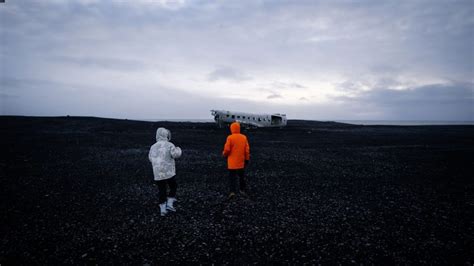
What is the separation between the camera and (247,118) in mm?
52719

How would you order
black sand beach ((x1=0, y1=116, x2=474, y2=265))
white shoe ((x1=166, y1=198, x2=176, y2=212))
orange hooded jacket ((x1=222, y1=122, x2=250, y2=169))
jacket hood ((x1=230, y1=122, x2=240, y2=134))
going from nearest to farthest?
black sand beach ((x1=0, y1=116, x2=474, y2=265)) < white shoe ((x1=166, y1=198, x2=176, y2=212)) < orange hooded jacket ((x1=222, y1=122, x2=250, y2=169)) < jacket hood ((x1=230, y1=122, x2=240, y2=134))

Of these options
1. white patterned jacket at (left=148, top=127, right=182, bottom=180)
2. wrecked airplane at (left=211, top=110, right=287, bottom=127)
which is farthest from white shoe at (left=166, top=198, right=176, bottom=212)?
wrecked airplane at (left=211, top=110, right=287, bottom=127)

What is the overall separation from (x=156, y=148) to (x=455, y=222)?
34.2 ft

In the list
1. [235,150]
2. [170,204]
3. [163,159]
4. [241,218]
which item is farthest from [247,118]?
[163,159]

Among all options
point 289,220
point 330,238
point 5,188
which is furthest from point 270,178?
point 5,188

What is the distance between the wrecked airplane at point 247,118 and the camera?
51.9 m

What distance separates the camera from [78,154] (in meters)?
20.6

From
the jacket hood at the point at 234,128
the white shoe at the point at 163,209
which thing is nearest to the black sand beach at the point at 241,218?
the white shoe at the point at 163,209

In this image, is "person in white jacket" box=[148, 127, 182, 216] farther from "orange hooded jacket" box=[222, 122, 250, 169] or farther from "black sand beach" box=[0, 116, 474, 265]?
"orange hooded jacket" box=[222, 122, 250, 169]

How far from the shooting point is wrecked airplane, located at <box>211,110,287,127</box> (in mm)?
51938

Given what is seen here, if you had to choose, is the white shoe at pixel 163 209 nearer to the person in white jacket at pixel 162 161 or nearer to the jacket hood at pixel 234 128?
the person in white jacket at pixel 162 161

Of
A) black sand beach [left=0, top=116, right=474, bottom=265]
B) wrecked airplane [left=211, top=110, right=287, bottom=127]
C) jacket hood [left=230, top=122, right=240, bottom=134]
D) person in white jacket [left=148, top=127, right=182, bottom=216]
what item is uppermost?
wrecked airplane [left=211, top=110, right=287, bottom=127]

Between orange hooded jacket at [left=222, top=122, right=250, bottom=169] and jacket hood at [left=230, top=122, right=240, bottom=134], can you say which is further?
jacket hood at [left=230, top=122, right=240, bottom=134]

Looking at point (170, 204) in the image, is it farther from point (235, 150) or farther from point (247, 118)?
point (247, 118)
